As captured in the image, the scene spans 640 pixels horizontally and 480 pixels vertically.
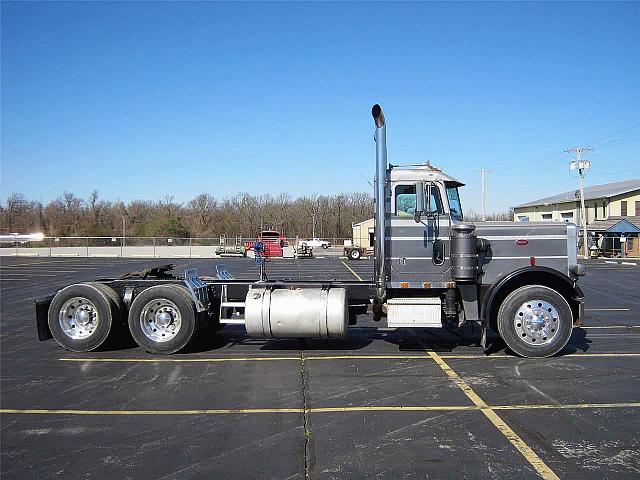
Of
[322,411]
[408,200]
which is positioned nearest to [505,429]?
[322,411]

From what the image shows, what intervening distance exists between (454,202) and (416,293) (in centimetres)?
173

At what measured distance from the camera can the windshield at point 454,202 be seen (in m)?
Answer: 9.23

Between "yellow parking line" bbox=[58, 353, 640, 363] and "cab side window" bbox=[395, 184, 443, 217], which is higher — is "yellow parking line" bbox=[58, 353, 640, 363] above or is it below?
below

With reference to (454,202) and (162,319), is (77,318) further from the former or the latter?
(454,202)

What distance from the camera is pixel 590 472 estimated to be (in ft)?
15.1

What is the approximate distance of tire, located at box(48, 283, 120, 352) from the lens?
9320 mm

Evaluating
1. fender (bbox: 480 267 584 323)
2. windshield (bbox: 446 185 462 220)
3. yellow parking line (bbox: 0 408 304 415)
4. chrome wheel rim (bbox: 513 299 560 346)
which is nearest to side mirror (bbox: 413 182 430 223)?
windshield (bbox: 446 185 462 220)

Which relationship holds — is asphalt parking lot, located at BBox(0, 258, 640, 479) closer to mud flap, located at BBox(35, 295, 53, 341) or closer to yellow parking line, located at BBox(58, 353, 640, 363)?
yellow parking line, located at BBox(58, 353, 640, 363)

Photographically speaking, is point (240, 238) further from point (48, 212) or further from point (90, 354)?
point (48, 212)

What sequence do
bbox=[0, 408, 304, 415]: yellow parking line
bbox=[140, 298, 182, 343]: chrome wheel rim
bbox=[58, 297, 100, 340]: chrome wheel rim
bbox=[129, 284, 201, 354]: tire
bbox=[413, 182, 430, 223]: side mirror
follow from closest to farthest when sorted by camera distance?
bbox=[0, 408, 304, 415]: yellow parking line
bbox=[413, 182, 430, 223]: side mirror
bbox=[129, 284, 201, 354]: tire
bbox=[140, 298, 182, 343]: chrome wheel rim
bbox=[58, 297, 100, 340]: chrome wheel rim

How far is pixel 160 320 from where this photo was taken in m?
9.37

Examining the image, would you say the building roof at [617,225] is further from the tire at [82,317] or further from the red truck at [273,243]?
the tire at [82,317]

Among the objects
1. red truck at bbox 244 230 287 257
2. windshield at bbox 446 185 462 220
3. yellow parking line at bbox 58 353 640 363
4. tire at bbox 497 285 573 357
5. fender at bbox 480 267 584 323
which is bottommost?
yellow parking line at bbox 58 353 640 363

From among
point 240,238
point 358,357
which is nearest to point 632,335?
point 358,357
